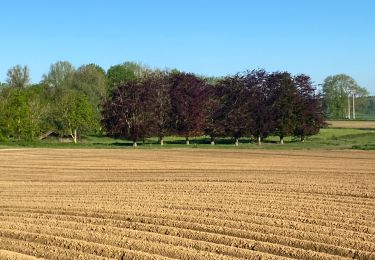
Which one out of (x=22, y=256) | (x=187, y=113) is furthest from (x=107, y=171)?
(x=187, y=113)

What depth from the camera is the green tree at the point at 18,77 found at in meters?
88.9

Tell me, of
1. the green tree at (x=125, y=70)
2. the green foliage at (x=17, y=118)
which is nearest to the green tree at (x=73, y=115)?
the green foliage at (x=17, y=118)

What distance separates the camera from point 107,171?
24953mm

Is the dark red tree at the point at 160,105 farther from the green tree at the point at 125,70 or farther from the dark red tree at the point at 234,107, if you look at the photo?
the green tree at the point at 125,70

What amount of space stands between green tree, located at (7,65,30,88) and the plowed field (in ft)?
233

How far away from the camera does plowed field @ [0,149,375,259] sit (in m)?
8.60

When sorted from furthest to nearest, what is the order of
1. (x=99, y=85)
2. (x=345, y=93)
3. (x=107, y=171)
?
(x=345, y=93) → (x=99, y=85) → (x=107, y=171)

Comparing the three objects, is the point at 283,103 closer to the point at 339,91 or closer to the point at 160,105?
the point at 160,105

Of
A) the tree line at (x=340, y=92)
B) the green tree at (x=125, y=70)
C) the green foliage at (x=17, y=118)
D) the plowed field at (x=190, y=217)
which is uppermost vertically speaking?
the green tree at (x=125, y=70)

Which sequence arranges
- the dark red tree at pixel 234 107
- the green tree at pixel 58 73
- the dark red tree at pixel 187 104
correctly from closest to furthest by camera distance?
the dark red tree at pixel 234 107
the dark red tree at pixel 187 104
the green tree at pixel 58 73

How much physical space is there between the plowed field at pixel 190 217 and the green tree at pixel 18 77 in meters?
70.9

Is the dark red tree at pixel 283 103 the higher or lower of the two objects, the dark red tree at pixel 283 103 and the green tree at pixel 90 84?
the lower

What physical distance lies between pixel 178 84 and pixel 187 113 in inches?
138

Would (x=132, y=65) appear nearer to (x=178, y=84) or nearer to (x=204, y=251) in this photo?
(x=178, y=84)
